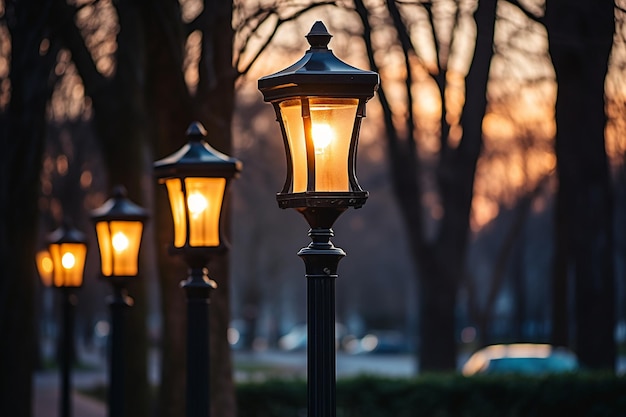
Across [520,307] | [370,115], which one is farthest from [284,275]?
[370,115]

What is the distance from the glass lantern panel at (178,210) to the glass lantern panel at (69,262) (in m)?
5.81

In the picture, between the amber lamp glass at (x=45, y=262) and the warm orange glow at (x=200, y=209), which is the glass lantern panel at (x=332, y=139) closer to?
the warm orange glow at (x=200, y=209)

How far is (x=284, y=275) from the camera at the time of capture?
74.1 metres

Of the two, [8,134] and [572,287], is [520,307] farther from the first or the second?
[8,134]

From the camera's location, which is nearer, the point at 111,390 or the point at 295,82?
the point at 295,82

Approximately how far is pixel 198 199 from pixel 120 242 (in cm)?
277

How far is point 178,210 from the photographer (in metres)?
7.84

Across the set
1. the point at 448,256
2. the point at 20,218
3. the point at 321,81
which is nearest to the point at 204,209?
the point at 321,81

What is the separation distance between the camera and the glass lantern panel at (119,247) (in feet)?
33.7

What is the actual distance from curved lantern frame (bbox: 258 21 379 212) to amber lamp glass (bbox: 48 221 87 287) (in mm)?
8239

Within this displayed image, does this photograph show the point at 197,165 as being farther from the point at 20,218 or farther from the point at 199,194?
the point at 20,218

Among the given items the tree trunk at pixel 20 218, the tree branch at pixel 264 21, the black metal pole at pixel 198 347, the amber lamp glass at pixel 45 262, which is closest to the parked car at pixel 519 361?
the amber lamp glass at pixel 45 262

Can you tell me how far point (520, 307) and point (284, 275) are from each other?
88.2 ft

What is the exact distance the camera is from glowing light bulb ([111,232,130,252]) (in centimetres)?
1033
